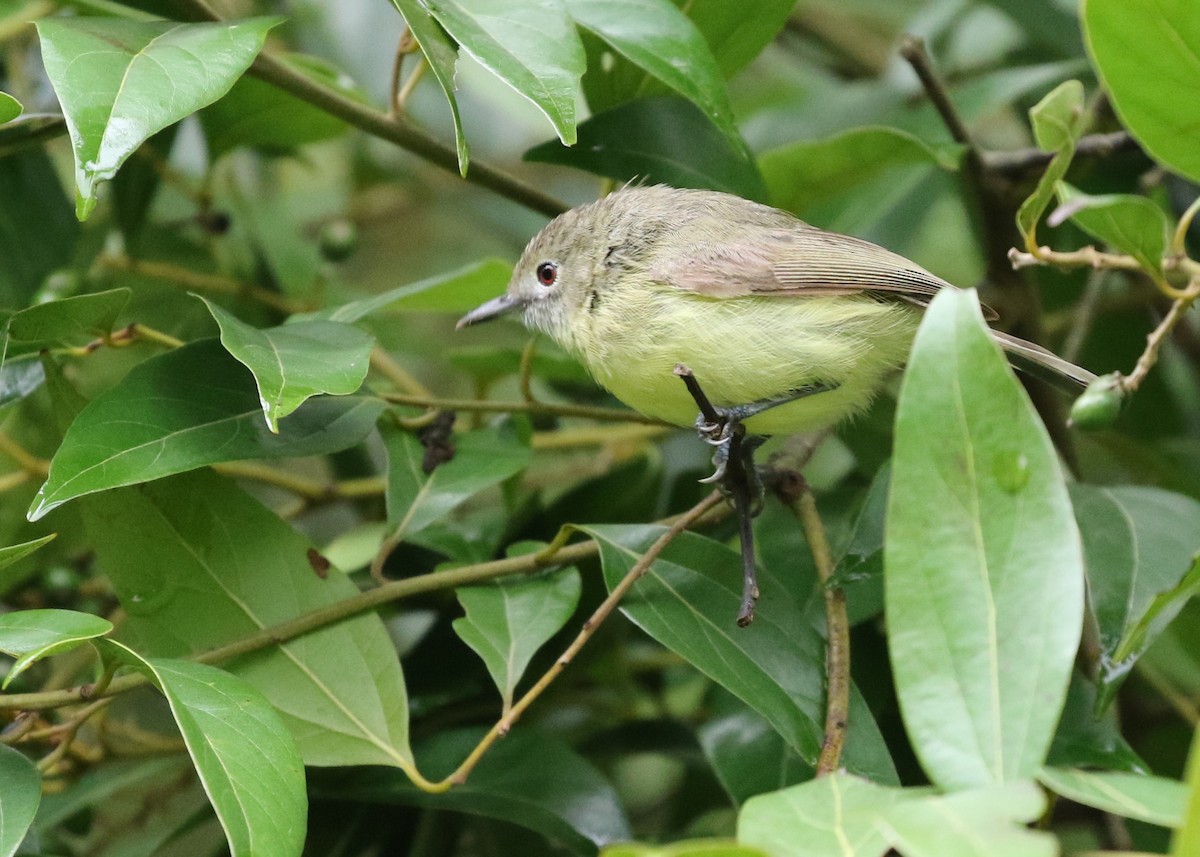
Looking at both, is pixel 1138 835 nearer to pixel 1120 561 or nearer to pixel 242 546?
pixel 1120 561

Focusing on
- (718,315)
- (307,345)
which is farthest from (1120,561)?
(307,345)

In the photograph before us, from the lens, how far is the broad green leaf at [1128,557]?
5.60ft

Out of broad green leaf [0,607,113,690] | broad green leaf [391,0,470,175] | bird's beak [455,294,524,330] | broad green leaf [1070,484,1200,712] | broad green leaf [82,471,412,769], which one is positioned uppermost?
broad green leaf [391,0,470,175]

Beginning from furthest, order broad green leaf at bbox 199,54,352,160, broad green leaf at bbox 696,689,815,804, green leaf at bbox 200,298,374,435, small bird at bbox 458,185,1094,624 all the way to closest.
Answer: broad green leaf at bbox 199,54,352,160, small bird at bbox 458,185,1094,624, broad green leaf at bbox 696,689,815,804, green leaf at bbox 200,298,374,435

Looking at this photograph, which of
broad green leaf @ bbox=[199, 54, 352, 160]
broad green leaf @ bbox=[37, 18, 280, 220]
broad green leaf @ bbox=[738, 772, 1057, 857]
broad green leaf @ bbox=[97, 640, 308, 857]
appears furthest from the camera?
broad green leaf @ bbox=[199, 54, 352, 160]

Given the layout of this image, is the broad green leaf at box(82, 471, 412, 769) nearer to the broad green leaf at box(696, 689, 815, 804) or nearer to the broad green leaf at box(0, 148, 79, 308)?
the broad green leaf at box(696, 689, 815, 804)

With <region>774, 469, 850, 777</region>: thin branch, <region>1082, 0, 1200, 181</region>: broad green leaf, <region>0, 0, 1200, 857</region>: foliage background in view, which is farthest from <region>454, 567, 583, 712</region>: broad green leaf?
<region>1082, 0, 1200, 181</region>: broad green leaf

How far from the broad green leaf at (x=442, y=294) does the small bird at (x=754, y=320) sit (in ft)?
0.77

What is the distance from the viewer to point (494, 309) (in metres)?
2.67

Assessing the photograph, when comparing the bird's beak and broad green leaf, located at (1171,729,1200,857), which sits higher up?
broad green leaf, located at (1171,729,1200,857)

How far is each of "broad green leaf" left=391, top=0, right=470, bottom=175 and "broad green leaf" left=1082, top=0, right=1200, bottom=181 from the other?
2.81ft

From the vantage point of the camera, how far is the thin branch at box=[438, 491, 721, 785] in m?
1.67

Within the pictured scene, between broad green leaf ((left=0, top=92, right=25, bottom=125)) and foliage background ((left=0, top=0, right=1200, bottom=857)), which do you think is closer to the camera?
foliage background ((left=0, top=0, right=1200, bottom=857))

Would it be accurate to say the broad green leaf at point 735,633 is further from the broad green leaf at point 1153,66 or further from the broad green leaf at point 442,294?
the broad green leaf at point 1153,66
